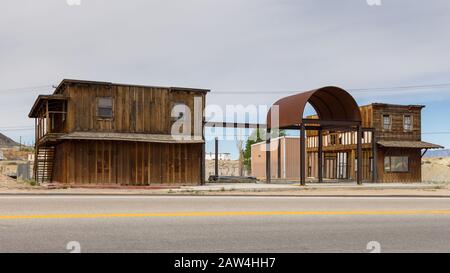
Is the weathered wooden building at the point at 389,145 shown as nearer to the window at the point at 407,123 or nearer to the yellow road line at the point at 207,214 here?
the window at the point at 407,123

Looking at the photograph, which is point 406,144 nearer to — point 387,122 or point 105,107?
point 387,122

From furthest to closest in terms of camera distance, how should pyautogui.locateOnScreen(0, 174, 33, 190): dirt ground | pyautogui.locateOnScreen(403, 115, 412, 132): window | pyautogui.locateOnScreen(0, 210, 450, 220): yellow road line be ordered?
pyautogui.locateOnScreen(403, 115, 412, 132): window, pyautogui.locateOnScreen(0, 174, 33, 190): dirt ground, pyautogui.locateOnScreen(0, 210, 450, 220): yellow road line

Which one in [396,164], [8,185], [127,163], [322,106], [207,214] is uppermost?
[322,106]

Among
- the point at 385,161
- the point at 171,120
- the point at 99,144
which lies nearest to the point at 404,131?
the point at 385,161

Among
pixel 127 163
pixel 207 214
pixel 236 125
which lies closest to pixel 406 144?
pixel 236 125

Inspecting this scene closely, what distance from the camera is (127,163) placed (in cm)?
3036

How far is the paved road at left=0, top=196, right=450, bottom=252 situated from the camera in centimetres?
819

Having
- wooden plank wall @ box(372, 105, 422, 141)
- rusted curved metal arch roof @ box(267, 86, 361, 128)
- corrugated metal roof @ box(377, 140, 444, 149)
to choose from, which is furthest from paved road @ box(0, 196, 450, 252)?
wooden plank wall @ box(372, 105, 422, 141)

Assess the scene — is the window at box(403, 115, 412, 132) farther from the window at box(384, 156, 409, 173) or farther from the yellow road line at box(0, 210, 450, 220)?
the yellow road line at box(0, 210, 450, 220)

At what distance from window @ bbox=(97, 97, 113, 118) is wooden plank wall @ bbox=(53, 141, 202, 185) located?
64.1 inches

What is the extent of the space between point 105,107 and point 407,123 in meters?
23.6

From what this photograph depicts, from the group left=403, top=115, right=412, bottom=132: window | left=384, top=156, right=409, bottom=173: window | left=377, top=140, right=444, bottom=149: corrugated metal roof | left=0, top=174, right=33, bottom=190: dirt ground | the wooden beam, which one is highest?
left=403, top=115, right=412, bottom=132: window

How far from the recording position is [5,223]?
34.0 ft
